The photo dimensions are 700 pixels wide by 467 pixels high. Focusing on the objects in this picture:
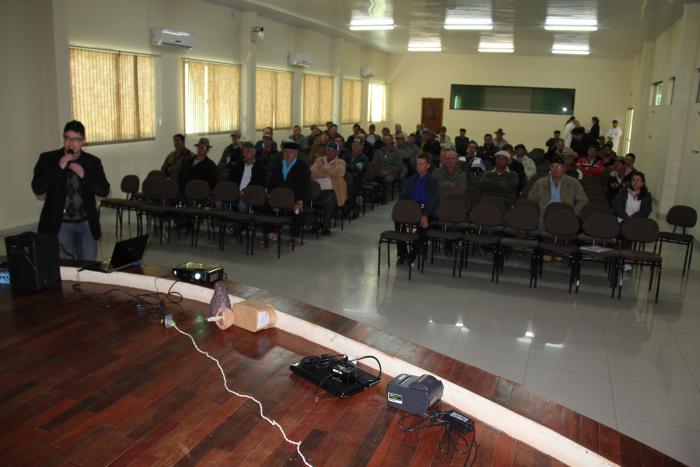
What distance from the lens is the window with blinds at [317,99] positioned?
60.4 ft

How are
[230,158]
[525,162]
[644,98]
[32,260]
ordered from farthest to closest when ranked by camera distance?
[644,98] → [525,162] → [230,158] → [32,260]

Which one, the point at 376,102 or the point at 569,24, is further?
the point at 376,102

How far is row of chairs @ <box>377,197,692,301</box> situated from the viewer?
278 inches

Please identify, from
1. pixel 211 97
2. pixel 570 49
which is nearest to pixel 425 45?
pixel 570 49

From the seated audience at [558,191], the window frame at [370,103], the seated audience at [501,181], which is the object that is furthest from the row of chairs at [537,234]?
the window frame at [370,103]

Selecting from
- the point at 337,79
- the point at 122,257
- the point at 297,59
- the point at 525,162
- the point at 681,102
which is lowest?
the point at 122,257

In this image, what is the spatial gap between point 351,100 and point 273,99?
6080 millimetres

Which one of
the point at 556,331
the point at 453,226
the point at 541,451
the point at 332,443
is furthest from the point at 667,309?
the point at 332,443

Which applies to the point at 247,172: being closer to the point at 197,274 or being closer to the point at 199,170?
the point at 199,170

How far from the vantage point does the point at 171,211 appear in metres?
8.66

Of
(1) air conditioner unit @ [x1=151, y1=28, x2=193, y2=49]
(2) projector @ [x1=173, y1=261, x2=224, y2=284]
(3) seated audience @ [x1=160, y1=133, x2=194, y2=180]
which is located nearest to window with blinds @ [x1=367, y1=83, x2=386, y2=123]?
(1) air conditioner unit @ [x1=151, y1=28, x2=193, y2=49]

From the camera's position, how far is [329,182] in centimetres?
964

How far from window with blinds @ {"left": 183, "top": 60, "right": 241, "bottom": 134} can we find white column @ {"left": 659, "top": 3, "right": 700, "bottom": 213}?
30.5 feet

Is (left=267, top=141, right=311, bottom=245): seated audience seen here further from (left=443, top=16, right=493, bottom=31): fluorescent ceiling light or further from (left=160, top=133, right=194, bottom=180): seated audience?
(left=443, top=16, right=493, bottom=31): fluorescent ceiling light
